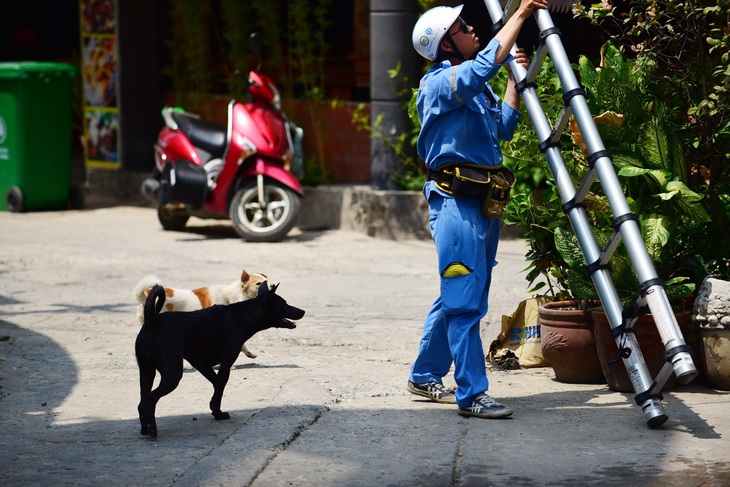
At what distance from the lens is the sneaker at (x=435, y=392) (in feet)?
18.1

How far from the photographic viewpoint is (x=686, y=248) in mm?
5684

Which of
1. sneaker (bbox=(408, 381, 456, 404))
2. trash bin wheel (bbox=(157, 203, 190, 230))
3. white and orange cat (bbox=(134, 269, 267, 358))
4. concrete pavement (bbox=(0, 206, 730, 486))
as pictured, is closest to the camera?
concrete pavement (bbox=(0, 206, 730, 486))

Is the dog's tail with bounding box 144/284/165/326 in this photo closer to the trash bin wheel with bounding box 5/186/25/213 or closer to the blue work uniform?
the blue work uniform

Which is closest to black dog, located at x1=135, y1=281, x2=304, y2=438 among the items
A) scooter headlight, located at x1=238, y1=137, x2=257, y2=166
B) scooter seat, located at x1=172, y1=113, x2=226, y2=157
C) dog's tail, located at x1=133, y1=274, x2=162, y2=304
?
dog's tail, located at x1=133, y1=274, x2=162, y2=304

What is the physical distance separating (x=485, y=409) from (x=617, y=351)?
74cm

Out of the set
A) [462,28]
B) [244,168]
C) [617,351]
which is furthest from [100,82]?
[617,351]

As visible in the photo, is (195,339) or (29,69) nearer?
(195,339)

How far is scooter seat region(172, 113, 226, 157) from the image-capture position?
434 inches

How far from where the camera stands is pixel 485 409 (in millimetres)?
5207

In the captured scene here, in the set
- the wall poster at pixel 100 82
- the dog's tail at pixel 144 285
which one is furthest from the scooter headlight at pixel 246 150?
the dog's tail at pixel 144 285

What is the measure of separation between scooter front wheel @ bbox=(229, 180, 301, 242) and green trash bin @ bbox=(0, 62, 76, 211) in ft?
9.64

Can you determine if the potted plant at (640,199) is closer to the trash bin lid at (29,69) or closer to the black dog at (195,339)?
the black dog at (195,339)

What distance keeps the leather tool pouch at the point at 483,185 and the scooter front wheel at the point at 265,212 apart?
17.7ft

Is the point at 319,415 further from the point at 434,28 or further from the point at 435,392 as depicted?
the point at 434,28
